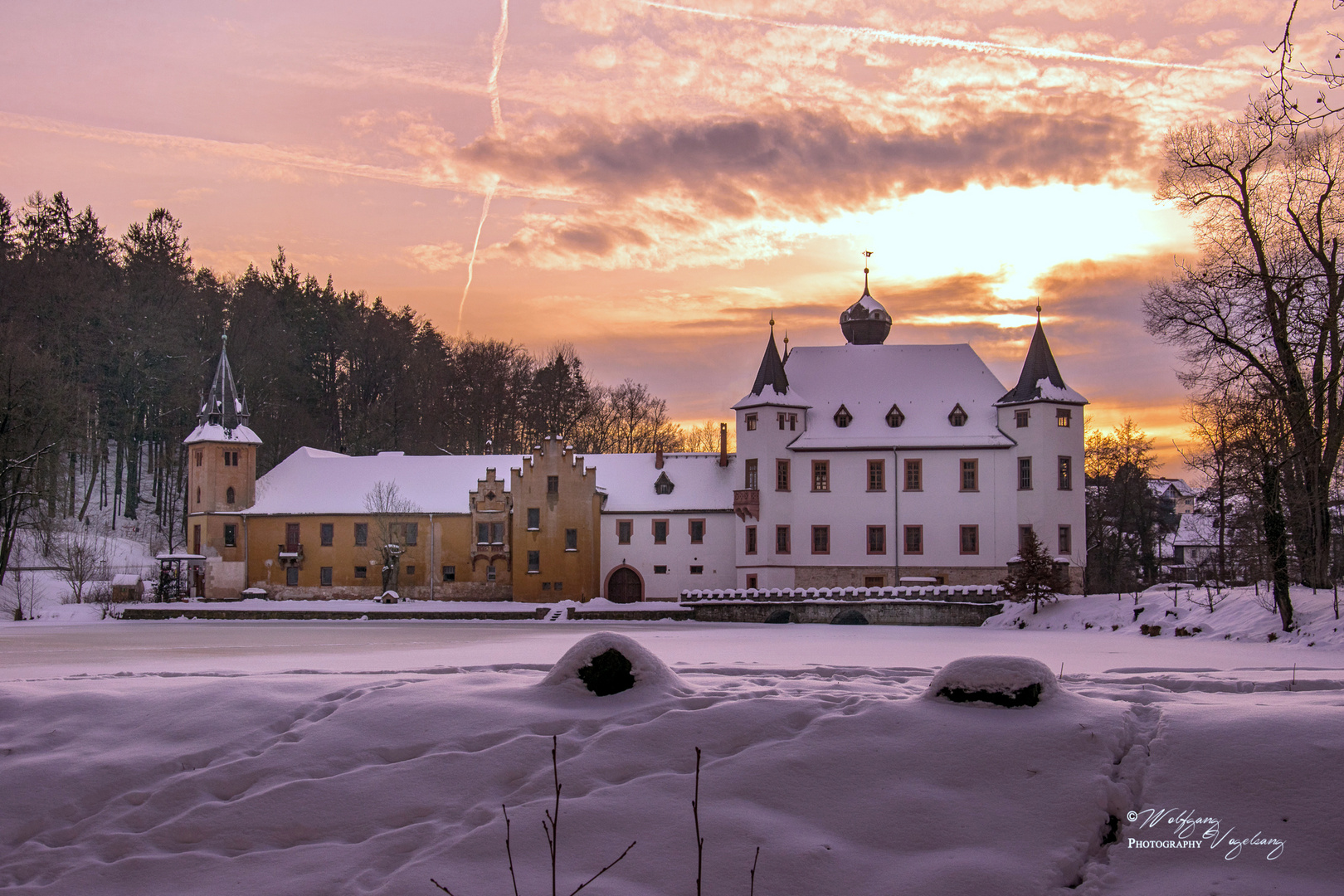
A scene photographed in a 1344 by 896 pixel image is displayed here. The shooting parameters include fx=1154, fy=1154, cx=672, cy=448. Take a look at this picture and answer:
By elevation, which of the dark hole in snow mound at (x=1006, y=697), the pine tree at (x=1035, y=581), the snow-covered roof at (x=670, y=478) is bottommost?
the pine tree at (x=1035, y=581)

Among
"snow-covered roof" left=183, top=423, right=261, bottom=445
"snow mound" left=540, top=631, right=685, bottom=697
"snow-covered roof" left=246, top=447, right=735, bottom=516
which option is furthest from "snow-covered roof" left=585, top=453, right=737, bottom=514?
"snow mound" left=540, top=631, right=685, bottom=697

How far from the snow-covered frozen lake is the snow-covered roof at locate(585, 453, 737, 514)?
41.8m

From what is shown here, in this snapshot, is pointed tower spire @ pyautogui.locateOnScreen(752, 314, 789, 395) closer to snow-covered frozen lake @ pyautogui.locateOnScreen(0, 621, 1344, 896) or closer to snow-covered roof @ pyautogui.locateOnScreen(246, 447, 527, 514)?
snow-covered roof @ pyautogui.locateOnScreen(246, 447, 527, 514)

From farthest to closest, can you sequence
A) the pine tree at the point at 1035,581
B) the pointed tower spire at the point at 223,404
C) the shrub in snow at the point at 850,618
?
1. the pointed tower spire at the point at 223,404
2. the shrub in snow at the point at 850,618
3. the pine tree at the point at 1035,581

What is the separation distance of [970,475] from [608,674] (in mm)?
42654

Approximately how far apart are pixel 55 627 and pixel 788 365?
32885mm

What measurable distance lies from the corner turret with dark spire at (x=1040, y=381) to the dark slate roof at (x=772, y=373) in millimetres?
9914

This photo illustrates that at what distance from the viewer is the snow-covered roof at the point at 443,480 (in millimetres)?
54094

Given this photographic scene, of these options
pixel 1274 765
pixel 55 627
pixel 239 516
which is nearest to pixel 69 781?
pixel 1274 765

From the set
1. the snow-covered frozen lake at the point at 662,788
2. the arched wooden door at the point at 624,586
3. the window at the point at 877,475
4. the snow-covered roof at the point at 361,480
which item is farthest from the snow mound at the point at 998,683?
the snow-covered roof at the point at 361,480

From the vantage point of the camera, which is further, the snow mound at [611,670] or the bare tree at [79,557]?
the bare tree at [79,557]

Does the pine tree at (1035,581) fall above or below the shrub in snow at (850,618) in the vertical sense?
above

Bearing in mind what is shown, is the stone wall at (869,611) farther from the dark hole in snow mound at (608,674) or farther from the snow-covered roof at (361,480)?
the dark hole in snow mound at (608,674)

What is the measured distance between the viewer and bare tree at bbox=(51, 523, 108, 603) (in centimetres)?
4653
